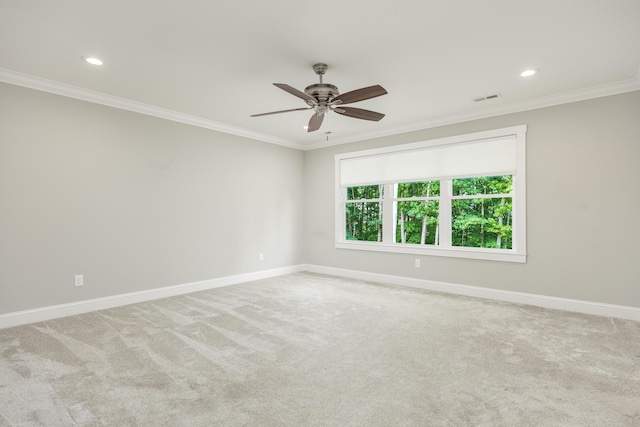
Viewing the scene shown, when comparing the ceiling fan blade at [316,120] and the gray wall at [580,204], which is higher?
the ceiling fan blade at [316,120]

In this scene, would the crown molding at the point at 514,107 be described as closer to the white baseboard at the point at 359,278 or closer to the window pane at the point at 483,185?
the window pane at the point at 483,185

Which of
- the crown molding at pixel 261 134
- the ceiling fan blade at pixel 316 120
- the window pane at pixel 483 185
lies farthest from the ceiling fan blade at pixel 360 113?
the window pane at pixel 483 185

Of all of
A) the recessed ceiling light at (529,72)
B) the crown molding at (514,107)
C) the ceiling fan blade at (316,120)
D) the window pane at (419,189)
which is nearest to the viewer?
the recessed ceiling light at (529,72)

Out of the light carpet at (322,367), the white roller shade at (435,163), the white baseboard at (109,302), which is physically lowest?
the light carpet at (322,367)

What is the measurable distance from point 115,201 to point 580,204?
231 inches

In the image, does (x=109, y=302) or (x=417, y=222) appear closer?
(x=109, y=302)

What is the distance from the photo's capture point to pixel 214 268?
533 cm

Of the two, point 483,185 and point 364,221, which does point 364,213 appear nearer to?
point 364,221

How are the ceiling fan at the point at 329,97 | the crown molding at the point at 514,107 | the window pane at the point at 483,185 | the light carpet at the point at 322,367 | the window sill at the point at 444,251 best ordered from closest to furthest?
1. the light carpet at the point at 322,367
2. the ceiling fan at the point at 329,97
3. the crown molding at the point at 514,107
4. the window sill at the point at 444,251
5. the window pane at the point at 483,185

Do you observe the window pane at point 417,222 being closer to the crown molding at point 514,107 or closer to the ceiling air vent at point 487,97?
the crown molding at point 514,107

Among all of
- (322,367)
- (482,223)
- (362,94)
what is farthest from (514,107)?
(322,367)

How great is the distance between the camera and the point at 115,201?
4.26 metres

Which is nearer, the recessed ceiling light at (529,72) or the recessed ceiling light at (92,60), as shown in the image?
the recessed ceiling light at (92,60)

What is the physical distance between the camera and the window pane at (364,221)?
6.06 m
